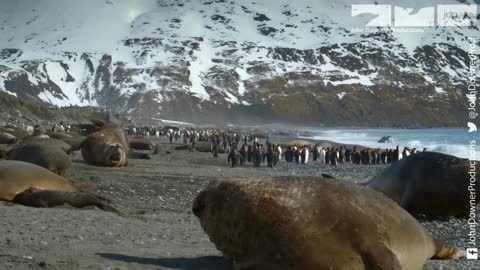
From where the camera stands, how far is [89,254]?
6246mm

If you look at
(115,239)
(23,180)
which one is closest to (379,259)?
(115,239)

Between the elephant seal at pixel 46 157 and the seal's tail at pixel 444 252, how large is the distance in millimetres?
9390

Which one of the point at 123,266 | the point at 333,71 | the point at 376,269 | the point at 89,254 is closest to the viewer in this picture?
the point at 376,269

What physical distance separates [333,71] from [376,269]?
19325cm

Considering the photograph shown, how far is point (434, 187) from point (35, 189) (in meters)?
6.96

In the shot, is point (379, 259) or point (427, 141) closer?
point (379, 259)

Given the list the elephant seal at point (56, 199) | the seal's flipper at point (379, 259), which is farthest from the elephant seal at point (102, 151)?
the seal's flipper at point (379, 259)

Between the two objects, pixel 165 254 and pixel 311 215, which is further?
pixel 165 254

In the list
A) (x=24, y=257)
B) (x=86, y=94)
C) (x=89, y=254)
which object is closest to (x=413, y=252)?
(x=89, y=254)

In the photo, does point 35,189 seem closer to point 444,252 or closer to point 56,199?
point 56,199

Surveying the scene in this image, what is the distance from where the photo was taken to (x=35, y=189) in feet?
31.5

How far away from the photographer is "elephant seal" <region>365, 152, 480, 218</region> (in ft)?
35.6

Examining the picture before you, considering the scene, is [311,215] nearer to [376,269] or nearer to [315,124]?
[376,269]

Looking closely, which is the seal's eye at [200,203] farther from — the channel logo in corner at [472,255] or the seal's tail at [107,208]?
the seal's tail at [107,208]
